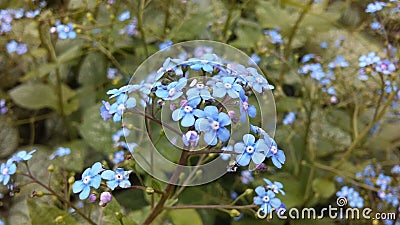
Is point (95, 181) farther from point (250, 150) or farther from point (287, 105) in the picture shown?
point (287, 105)

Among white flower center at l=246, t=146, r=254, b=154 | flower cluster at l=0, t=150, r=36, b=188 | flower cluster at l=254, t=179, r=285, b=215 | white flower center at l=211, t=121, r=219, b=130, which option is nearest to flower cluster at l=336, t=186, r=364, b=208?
flower cluster at l=254, t=179, r=285, b=215

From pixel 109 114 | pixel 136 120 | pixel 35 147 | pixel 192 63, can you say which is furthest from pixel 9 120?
pixel 192 63

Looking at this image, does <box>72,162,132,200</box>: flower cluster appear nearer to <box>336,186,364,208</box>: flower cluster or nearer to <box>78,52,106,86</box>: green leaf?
<box>336,186,364,208</box>: flower cluster

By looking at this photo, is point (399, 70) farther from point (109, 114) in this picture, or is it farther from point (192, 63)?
point (109, 114)

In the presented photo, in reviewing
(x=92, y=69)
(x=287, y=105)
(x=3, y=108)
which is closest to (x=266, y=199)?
(x=287, y=105)

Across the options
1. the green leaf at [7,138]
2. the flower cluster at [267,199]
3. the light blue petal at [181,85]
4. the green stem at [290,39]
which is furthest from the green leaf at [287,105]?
the green leaf at [7,138]

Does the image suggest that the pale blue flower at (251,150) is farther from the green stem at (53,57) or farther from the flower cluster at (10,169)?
the green stem at (53,57)

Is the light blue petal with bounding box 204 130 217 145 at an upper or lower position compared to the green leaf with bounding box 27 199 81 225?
upper
